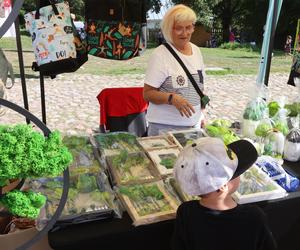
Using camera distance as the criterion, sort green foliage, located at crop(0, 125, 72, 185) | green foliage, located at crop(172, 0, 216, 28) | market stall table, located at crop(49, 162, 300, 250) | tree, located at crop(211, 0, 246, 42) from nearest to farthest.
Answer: green foliage, located at crop(0, 125, 72, 185), market stall table, located at crop(49, 162, 300, 250), green foliage, located at crop(172, 0, 216, 28), tree, located at crop(211, 0, 246, 42)

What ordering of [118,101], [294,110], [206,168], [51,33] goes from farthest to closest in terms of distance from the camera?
[118,101]
[51,33]
[294,110]
[206,168]

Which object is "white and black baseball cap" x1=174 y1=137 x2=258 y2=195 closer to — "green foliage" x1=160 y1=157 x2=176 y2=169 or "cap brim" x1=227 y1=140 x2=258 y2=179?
"cap brim" x1=227 y1=140 x2=258 y2=179

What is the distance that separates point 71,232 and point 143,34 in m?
2.37

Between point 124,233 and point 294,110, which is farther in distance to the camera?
point 294,110

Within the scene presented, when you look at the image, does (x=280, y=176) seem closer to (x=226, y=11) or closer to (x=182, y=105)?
(x=182, y=105)

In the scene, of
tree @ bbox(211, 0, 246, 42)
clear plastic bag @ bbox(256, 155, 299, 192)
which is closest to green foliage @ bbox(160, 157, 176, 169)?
clear plastic bag @ bbox(256, 155, 299, 192)

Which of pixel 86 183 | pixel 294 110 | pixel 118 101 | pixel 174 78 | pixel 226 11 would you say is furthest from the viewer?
pixel 226 11

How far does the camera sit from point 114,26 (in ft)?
10.8

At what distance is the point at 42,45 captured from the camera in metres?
2.76

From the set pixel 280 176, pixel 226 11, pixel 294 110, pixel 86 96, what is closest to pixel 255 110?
pixel 294 110

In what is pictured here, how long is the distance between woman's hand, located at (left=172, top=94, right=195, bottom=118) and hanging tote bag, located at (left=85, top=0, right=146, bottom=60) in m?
1.32

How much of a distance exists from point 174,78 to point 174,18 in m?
0.40

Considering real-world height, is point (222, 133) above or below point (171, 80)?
below

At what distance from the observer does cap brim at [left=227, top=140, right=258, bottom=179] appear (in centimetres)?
124
